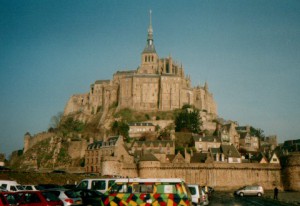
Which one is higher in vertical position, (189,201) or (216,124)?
(216,124)

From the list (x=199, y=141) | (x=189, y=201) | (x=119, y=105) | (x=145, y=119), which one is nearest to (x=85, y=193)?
(x=189, y=201)

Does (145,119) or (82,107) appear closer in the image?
(145,119)

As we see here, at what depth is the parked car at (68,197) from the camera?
835 inches

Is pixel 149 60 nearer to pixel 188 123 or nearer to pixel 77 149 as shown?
pixel 188 123

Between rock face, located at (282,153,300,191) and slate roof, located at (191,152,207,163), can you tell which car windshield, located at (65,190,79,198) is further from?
rock face, located at (282,153,300,191)

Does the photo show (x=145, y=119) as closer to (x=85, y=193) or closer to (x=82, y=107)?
(x=82, y=107)

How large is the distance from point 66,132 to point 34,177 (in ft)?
213

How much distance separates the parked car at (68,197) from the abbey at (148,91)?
360 feet

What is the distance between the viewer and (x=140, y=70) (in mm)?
148125

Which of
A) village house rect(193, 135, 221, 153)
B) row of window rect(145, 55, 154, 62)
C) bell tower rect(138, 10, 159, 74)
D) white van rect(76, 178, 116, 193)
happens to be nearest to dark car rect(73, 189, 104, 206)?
→ white van rect(76, 178, 116, 193)

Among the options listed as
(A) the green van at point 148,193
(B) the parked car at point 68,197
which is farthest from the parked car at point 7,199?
(A) the green van at point 148,193

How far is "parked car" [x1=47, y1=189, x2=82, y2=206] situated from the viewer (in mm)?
21217

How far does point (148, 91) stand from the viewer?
13512 cm

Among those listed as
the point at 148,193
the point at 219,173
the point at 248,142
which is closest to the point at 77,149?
the point at 219,173
